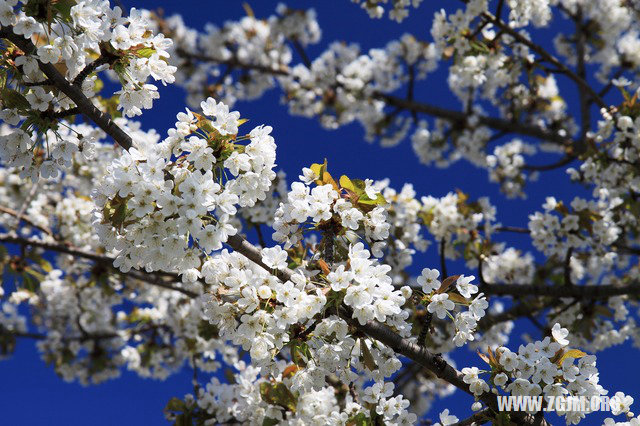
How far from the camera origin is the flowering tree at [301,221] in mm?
2820

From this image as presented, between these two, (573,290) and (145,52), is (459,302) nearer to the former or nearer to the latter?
(145,52)

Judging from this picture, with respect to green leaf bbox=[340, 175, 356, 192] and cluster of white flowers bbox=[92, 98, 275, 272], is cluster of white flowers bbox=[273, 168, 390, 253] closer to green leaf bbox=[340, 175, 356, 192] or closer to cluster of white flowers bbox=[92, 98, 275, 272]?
green leaf bbox=[340, 175, 356, 192]

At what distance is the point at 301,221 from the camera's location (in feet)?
10.2

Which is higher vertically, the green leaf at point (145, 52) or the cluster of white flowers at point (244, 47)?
the cluster of white flowers at point (244, 47)

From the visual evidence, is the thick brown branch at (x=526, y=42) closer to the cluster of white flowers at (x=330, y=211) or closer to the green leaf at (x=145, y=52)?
the cluster of white flowers at (x=330, y=211)

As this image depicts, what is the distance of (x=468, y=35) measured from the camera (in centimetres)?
627

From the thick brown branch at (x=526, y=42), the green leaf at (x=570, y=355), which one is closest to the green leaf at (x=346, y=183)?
the green leaf at (x=570, y=355)

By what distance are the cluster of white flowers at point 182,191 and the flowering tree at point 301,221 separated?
12 millimetres

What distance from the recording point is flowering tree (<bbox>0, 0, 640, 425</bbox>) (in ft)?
9.25

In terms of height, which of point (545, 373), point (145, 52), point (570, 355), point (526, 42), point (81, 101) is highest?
point (526, 42)

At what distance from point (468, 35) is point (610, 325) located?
11.9 feet

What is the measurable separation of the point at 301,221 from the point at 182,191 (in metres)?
0.73

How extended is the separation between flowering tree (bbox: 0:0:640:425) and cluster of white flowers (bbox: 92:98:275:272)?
0.04ft

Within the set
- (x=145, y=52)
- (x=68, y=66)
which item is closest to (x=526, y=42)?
(x=145, y=52)
